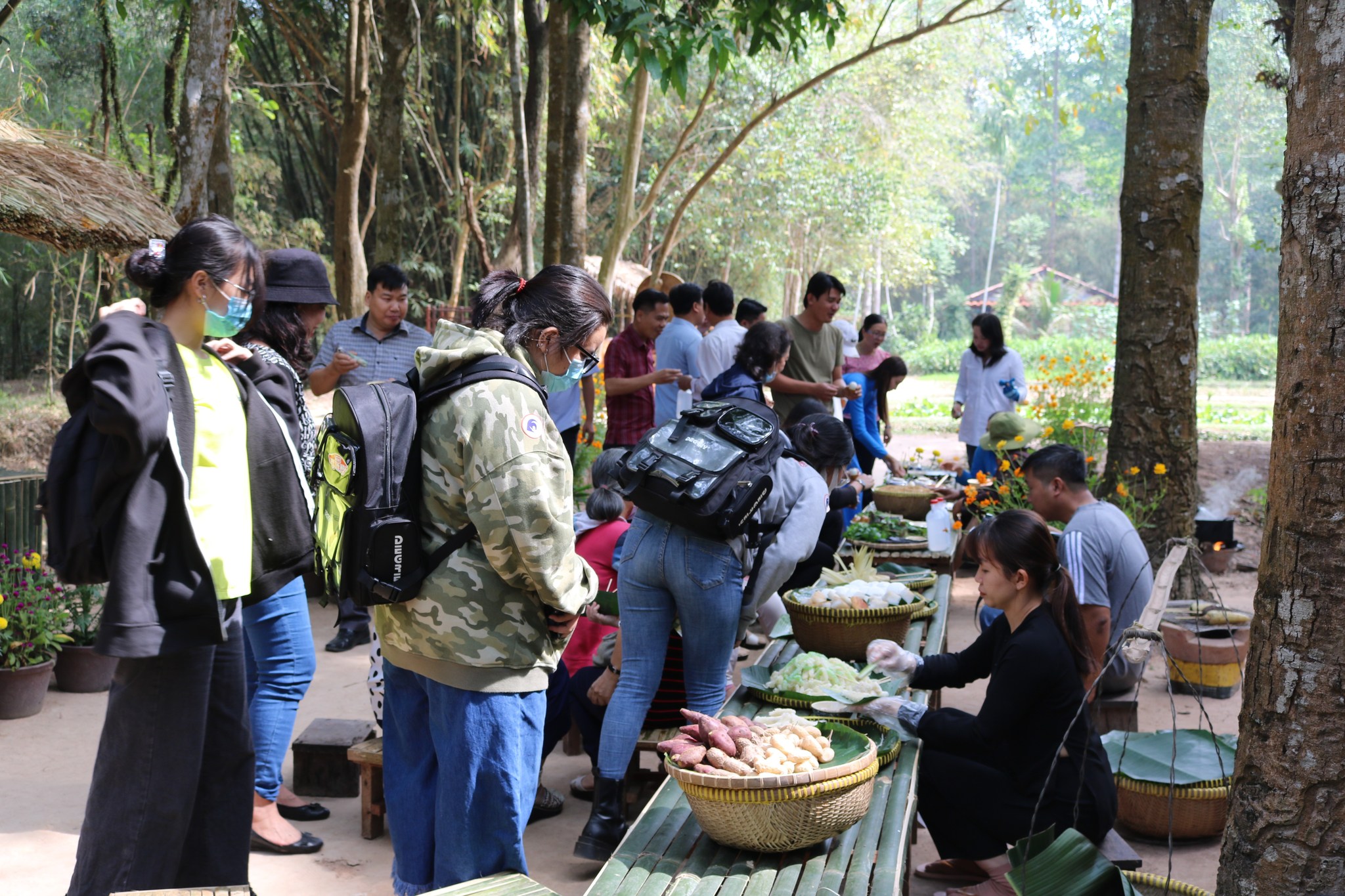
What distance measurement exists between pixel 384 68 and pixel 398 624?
21.8ft

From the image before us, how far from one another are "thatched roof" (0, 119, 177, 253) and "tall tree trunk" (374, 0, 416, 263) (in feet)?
7.50

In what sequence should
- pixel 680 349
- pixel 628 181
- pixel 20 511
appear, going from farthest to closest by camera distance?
1. pixel 628 181
2. pixel 680 349
3. pixel 20 511

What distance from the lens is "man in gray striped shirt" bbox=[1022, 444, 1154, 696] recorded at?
159 inches

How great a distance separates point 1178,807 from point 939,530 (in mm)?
2431

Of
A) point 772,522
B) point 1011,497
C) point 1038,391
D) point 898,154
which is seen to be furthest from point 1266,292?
point 772,522

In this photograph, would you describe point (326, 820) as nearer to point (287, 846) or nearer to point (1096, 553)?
point (287, 846)

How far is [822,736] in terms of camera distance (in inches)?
112

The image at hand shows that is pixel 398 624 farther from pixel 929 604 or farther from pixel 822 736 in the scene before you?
pixel 929 604

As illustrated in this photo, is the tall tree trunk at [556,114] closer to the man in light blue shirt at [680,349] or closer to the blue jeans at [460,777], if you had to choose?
the man in light blue shirt at [680,349]

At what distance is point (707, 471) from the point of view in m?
3.31

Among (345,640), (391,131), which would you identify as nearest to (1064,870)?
(345,640)

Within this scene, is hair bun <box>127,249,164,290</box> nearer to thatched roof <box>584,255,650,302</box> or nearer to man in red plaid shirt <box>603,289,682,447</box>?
man in red plaid shirt <box>603,289,682,447</box>

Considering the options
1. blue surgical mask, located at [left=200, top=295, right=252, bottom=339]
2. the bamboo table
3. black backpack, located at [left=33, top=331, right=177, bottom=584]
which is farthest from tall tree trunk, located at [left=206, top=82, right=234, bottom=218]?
the bamboo table

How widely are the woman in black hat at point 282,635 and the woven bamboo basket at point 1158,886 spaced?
7.86 feet
